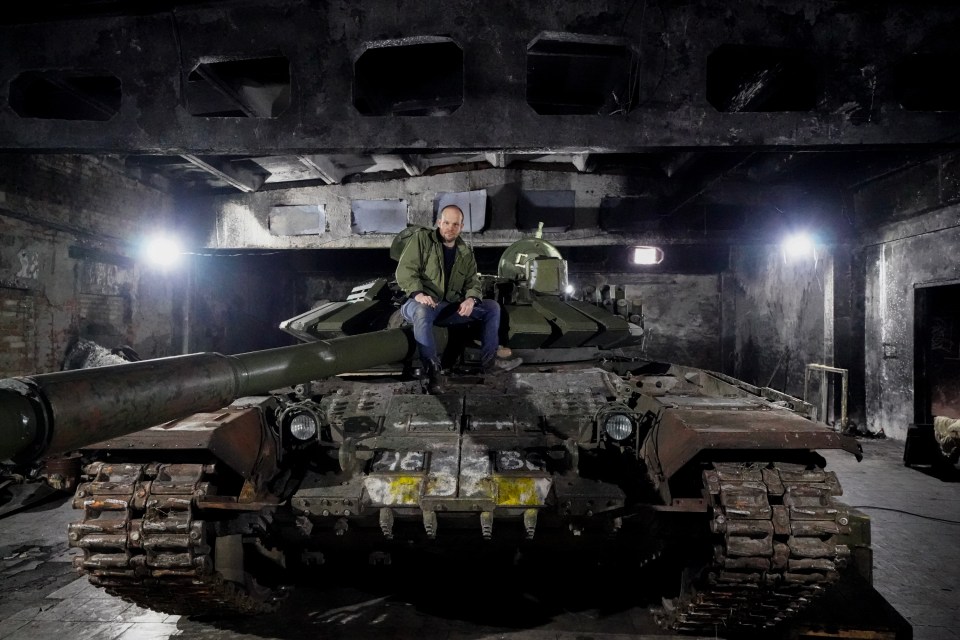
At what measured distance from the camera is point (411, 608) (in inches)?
165

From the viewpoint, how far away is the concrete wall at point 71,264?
7559 mm

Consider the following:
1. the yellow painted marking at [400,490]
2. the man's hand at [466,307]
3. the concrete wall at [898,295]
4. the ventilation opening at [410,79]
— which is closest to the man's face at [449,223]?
the man's hand at [466,307]

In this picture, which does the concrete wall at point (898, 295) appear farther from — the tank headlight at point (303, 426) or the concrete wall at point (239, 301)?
the concrete wall at point (239, 301)

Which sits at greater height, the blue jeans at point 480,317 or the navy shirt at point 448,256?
the navy shirt at point 448,256

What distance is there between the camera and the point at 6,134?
4.84 meters

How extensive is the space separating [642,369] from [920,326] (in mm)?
6420

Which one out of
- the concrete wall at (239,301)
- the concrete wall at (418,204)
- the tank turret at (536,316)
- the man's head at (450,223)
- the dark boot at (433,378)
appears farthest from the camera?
the concrete wall at (239,301)

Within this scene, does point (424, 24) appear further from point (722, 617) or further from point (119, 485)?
point (722, 617)

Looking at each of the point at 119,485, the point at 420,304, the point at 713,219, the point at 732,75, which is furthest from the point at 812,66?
the point at 713,219

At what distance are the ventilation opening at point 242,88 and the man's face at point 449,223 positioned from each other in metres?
3.72

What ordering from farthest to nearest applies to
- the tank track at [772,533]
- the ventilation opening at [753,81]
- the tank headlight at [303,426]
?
1. the ventilation opening at [753,81]
2. the tank headlight at [303,426]
3. the tank track at [772,533]

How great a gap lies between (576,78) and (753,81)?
99.2 inches

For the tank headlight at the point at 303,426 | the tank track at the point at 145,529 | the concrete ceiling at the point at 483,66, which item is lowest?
the tank track at the point at 145,529

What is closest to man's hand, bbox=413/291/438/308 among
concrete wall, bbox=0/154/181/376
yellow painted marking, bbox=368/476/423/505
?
yellow painted marking, bbox=368/476/423/505
